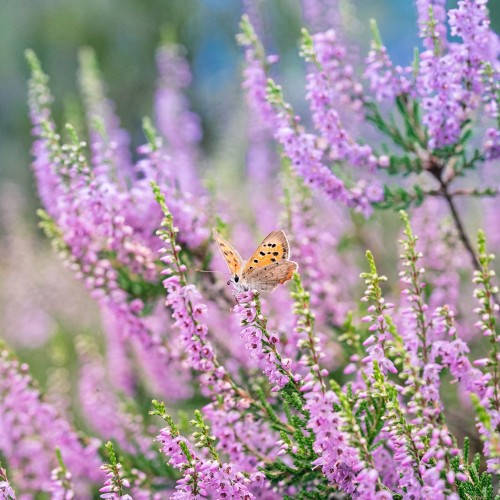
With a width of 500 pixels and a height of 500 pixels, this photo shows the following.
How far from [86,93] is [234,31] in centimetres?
1162

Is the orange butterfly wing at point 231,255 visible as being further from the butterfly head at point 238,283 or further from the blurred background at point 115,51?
the blurred background at point 115,51

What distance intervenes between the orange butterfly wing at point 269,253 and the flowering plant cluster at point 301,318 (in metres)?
0.28

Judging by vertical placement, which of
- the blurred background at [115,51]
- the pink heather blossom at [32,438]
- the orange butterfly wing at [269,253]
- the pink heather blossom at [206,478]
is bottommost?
the pink heather blossom at [206,478]

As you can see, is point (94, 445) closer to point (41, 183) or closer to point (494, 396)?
point (41, 183)

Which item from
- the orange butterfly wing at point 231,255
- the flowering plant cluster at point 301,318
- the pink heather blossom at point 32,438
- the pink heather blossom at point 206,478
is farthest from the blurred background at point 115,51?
the pink heather blossom at point 206,478

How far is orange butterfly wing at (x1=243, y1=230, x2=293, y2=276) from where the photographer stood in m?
3.23

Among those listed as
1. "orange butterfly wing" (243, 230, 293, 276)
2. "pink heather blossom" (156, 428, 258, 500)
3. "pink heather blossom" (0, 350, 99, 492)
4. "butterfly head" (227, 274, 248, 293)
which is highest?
"orange butterfly wing" (243, 230, 293, 276)

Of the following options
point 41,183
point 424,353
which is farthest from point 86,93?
point 424,353

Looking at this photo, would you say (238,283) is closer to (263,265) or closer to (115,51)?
(263,265)

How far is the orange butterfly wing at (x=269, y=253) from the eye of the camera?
10.6ft

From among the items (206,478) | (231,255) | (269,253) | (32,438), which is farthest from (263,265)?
(32,438)

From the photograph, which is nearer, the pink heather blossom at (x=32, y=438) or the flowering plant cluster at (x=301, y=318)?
the flowering plant cluster at (x=301, y=318)

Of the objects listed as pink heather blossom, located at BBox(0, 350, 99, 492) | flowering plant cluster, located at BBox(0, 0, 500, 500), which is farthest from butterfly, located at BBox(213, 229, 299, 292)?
pink heather blossom, located at BBox(0, 350, 99, 492)

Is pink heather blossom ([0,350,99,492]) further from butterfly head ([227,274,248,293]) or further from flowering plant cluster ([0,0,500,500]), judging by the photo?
butterfly head ([227,274,248,293])
